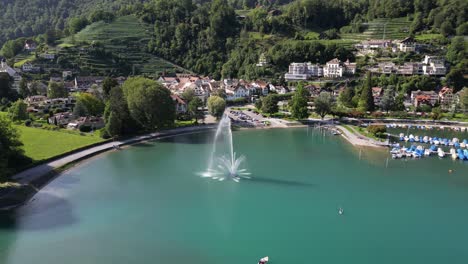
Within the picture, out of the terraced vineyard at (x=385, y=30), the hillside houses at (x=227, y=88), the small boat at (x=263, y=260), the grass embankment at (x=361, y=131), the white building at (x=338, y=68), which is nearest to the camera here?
the small boat at (x=263, y=260)

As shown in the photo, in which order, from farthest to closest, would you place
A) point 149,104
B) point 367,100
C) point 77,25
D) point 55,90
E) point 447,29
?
point 77,25
point 447,29
point 55,90
point 367,100
point 149,104

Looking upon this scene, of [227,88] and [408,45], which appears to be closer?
[227,88]

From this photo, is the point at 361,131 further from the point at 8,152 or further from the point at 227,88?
the point at 8,152

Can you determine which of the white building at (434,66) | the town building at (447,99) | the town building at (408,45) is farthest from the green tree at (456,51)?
the town building at (447,99)

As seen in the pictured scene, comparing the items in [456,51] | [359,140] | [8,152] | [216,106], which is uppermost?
[456,51]

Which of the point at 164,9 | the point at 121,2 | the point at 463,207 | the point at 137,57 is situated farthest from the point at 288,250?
the point at 121,2

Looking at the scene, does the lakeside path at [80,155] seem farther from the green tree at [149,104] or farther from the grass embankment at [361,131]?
the grass embankment at [361,131]

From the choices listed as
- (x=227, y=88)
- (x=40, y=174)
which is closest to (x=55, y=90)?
(x=227, y=88)

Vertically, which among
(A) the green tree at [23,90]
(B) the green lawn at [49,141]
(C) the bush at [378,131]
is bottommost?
(C) the bush at [378,131]
